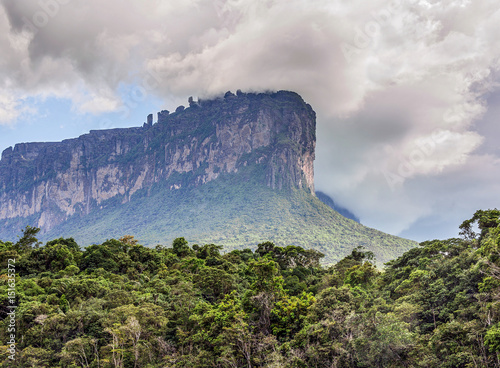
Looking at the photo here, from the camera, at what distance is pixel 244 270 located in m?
47.0

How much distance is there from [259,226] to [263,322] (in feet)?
427

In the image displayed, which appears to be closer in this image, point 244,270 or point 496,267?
point 496,267

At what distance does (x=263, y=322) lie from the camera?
29594 millimetres

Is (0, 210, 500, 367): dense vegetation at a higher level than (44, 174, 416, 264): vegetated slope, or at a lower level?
lower

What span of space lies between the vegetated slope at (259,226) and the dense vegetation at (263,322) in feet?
323

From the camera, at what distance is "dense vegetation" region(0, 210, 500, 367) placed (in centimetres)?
2464

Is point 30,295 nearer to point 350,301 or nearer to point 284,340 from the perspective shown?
point 284,340

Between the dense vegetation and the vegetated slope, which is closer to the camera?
the dense vegetation

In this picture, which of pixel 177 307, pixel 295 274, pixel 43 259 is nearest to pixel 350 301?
pixel 177 307

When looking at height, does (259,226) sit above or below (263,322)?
above

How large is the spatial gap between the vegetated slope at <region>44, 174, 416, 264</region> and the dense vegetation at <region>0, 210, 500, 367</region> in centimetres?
9831

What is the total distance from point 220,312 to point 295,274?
77.7 feet

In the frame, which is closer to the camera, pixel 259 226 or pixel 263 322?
pixel 263 322

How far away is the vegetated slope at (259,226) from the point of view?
461 ft
